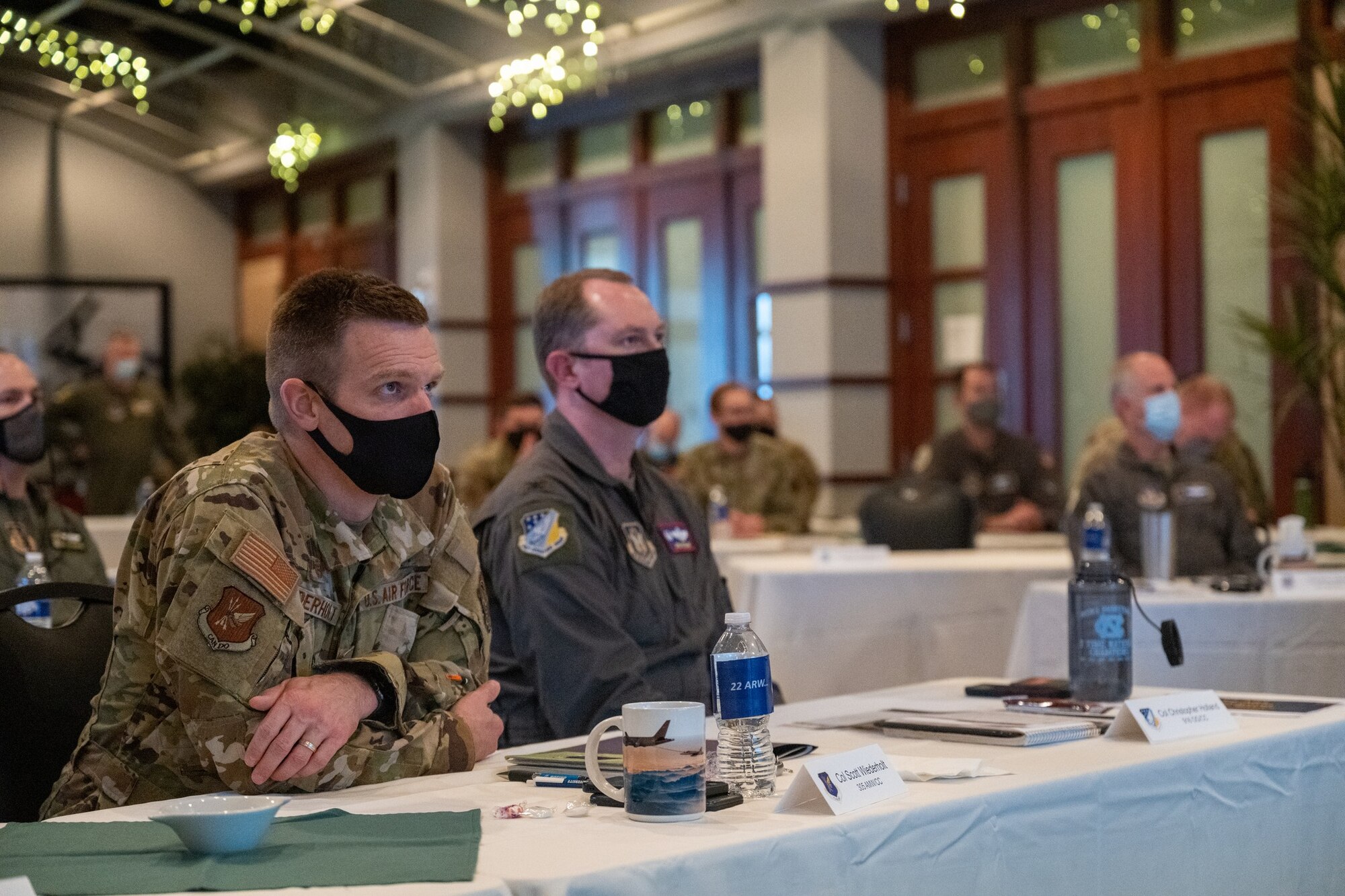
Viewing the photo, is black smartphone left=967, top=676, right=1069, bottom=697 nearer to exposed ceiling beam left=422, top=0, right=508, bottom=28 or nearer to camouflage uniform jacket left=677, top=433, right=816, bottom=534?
camouflage uniform jacket left=677, top=433, right=816, bottom=534

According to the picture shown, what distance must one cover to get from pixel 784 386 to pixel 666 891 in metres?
7.17

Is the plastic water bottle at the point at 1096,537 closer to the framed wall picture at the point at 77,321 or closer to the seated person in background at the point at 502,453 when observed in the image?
the seated person in background at the point at 502,453

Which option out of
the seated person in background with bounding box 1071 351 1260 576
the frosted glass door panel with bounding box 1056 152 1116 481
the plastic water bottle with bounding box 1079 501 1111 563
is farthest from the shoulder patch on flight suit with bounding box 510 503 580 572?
the frosted glass door panel with bounding box 1056 152 1116 481

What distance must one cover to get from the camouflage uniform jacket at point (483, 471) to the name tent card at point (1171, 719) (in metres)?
5.05

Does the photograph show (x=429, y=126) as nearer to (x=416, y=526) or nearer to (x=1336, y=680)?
(x=1336, y=680)

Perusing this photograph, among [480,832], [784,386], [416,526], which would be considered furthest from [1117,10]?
[480,832]

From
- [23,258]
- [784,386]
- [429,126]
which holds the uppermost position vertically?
[429,126]

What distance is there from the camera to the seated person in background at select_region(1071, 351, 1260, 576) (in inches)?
185

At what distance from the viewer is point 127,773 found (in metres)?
1.99

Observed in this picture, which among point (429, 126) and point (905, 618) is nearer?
point (905, 618)

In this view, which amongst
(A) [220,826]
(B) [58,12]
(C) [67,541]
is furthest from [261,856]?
(B) [58,12]

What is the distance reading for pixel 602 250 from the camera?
10.5 metres

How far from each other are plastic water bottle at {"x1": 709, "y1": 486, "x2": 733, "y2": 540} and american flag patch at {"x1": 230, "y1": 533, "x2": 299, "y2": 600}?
4146 millimetres

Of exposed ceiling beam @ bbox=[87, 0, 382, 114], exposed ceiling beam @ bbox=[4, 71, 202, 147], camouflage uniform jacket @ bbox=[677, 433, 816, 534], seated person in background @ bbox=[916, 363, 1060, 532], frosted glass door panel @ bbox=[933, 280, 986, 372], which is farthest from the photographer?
exposed ceiling beam @ bbox=[87, 0, 382, 114]
